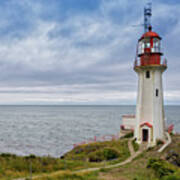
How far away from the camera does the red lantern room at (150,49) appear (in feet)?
68.6

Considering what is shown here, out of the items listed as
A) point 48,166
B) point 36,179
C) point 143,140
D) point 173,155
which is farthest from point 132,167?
point 143,140

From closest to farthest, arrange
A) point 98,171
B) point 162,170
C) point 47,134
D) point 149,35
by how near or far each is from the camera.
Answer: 1. point 162,170
2. point 98,171
3. point 149,35
4. point 47,134

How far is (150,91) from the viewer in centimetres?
2097

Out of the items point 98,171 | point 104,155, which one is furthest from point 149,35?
point 98,171

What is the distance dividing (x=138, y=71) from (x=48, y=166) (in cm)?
Result: 1385

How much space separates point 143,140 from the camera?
21.2m

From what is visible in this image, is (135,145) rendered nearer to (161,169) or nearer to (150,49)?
(161,169)

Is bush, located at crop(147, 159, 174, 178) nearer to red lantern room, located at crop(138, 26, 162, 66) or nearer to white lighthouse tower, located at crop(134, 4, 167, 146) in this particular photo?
white lighthouse tower, located at crop(134, 4, 167, 146)

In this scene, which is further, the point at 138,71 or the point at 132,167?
the point at 138,71

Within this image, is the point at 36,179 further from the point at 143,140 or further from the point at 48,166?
the point at 143,140

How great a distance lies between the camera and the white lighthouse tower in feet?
68.2

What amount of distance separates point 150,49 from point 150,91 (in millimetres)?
4480

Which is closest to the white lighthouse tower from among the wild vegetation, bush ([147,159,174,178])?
the wild vegetation

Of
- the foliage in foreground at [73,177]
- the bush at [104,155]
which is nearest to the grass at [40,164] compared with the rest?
the bush at [104,155]
